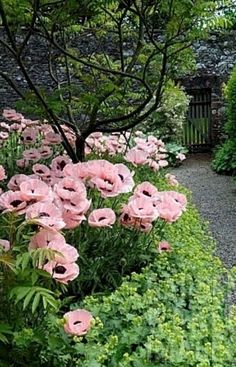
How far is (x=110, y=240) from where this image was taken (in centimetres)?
215

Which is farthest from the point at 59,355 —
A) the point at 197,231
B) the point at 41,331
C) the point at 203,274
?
the point at 197,231

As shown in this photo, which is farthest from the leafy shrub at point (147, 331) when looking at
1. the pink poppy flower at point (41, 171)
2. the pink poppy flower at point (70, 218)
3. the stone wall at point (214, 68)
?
the stone wall at point (214, 68)

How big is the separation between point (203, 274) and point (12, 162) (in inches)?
73.2

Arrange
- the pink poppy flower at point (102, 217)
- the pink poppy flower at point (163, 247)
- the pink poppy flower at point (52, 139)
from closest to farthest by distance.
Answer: the pink poppy flower at point (102, 217)
the pink poppy flower at point (163, 247)
the pink poppy flower at point (52, 139)

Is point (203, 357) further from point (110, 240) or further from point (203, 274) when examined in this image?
point (110, 240)

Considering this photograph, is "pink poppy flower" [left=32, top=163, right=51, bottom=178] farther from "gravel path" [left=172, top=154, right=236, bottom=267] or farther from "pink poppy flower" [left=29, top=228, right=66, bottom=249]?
"gravel path" [left=172, top=154, right=236, bottom=267]

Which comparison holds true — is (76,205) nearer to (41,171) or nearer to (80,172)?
(80,172)

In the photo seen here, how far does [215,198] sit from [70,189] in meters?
6.07

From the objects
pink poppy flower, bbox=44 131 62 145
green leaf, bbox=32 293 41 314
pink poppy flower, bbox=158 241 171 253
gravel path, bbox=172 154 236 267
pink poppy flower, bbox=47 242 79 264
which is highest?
pink poppy flower, bbox=44 131 62 145

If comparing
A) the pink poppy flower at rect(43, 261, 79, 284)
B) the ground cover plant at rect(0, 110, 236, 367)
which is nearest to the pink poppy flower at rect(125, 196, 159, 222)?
the ground cover plant at rect(0, 110, 236, 367)

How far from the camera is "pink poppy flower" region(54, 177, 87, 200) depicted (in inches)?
68.7

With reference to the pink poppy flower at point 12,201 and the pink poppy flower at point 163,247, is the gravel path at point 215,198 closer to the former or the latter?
the pink poppy flower at point 163,247

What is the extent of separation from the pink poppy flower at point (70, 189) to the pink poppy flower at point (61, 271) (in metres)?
0.28

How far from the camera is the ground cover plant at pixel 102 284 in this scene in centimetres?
141
